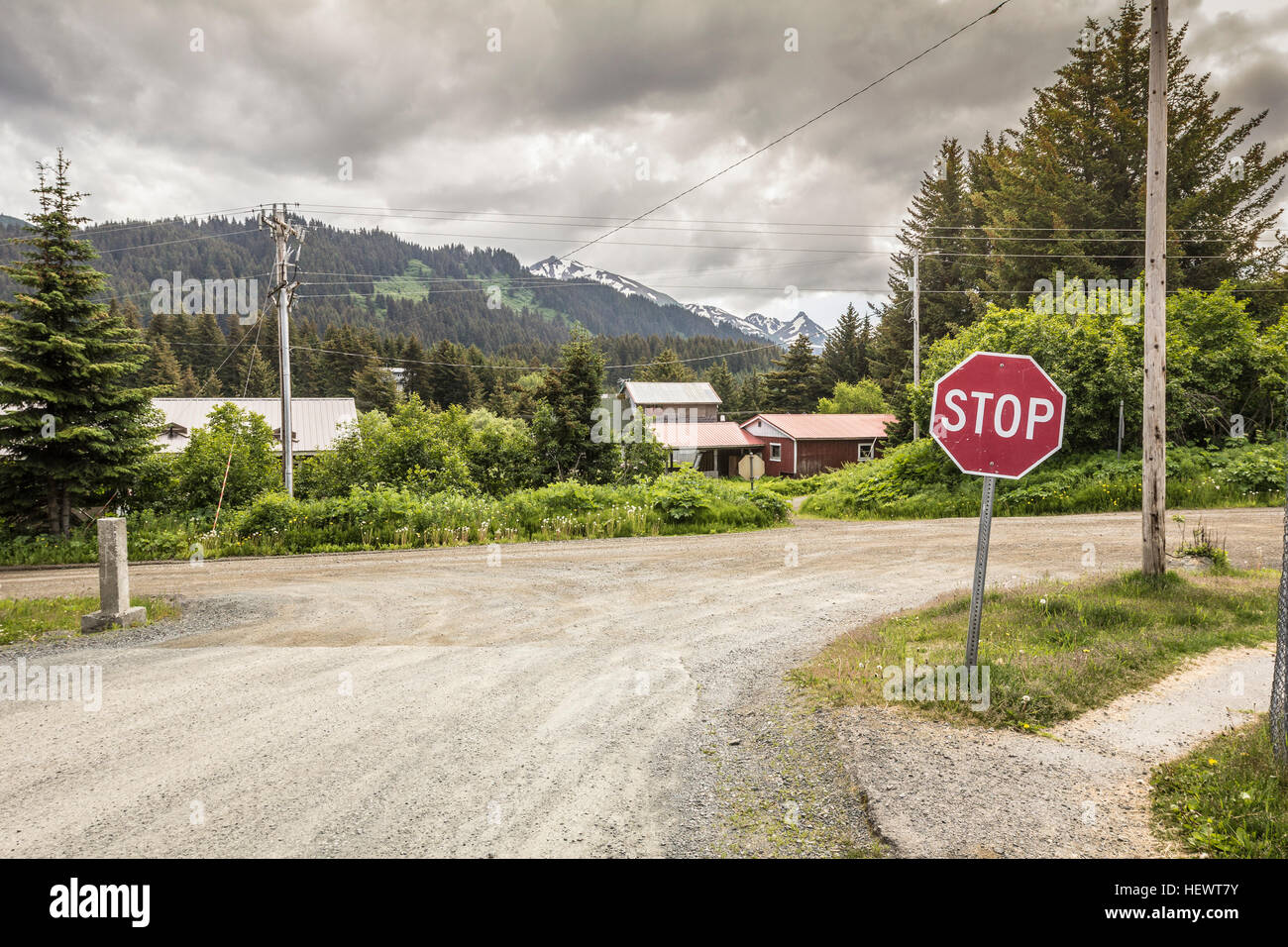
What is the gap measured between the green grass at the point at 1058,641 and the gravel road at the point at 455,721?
81 cm

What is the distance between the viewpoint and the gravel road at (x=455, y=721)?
4055 mm

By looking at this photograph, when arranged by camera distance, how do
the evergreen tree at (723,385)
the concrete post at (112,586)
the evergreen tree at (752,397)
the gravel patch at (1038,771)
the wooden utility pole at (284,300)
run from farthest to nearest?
the evergreen tree at (723,385) < the evergreen tree at (752,397) < the wooden utility pole at (284,300) < the concrete post at (112,586) < the gravel patch at (1038,771)

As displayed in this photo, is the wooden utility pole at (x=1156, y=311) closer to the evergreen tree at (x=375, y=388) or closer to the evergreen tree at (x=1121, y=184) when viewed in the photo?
the evergreen tree at (x=1121, y=184)

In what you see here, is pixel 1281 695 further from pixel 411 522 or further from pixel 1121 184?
pixel 1121 184

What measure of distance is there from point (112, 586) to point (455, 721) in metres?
6.96

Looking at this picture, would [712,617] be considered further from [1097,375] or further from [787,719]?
[1097,375]

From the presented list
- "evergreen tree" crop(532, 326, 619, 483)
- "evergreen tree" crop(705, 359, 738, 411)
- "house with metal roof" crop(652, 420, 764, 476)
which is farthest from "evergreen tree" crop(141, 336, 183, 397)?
"evergreen tree" crop(532, 326, 619, 483)

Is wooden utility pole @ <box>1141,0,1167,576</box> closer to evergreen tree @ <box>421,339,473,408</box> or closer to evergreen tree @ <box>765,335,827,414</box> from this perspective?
evergreen tree @ <box>765,335,827,414</box>

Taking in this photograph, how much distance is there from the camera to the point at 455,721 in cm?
580

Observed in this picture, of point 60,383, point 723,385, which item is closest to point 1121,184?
point 60,383

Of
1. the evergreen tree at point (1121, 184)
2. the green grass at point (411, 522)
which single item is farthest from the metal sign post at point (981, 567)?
the evergreen tree at point (1121, 184)

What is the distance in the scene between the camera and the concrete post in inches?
364

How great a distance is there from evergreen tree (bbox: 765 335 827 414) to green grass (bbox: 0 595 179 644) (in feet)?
217
